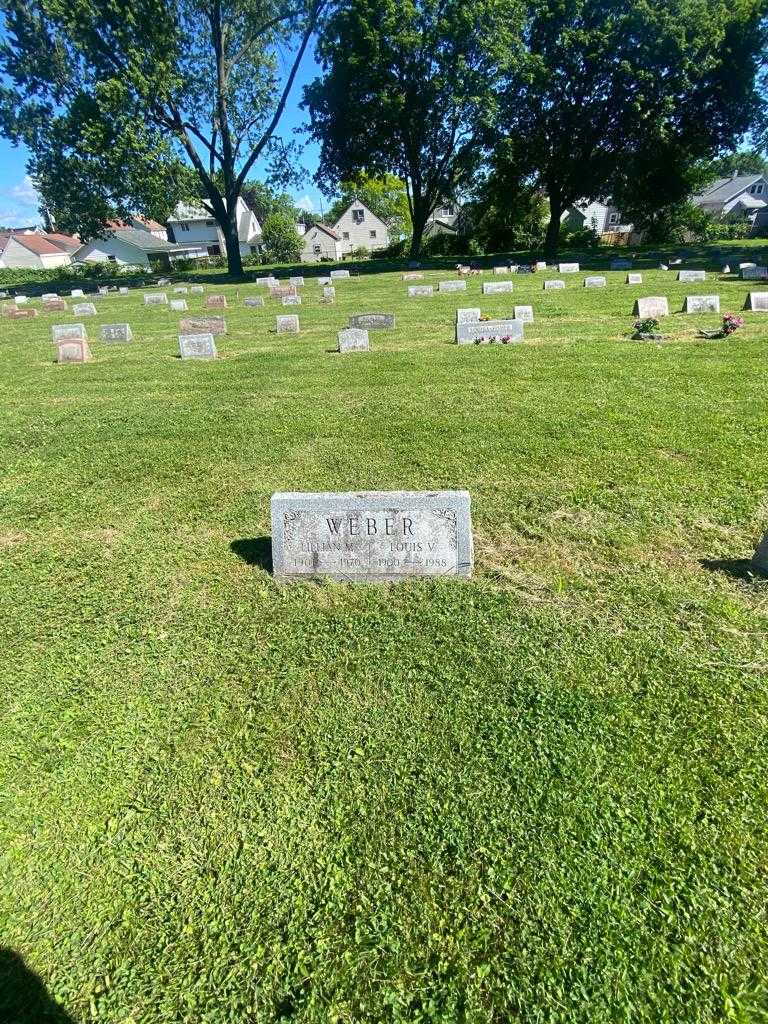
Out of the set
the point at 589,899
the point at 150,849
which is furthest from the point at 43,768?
the point at 589,899

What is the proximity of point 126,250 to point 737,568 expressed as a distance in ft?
240

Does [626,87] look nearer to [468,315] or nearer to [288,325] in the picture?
[468,315]

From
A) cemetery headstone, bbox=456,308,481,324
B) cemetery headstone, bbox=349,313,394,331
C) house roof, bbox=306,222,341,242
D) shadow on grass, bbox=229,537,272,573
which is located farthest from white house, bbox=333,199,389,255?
shadow on grass, bbox=229,537,272,573

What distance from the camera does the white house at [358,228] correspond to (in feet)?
231

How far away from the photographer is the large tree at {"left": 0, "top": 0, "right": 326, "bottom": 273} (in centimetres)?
2892

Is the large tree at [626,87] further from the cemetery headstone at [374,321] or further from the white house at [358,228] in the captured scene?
the white house at [358,228]

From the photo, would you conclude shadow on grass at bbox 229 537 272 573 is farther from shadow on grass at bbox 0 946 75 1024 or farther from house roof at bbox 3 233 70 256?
house roof at bbox 3 233 70 256

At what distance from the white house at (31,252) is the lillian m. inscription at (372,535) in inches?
3018

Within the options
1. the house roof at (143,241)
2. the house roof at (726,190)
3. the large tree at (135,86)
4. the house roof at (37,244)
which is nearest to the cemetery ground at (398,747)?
the large tree at (135,86)

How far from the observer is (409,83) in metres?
31.4

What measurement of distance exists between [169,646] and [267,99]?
42642mm

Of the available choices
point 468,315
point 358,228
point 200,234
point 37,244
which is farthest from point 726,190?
point 37,244

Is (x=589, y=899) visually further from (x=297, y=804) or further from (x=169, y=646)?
(x=169, y=646)

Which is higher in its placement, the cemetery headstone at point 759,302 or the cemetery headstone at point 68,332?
the cemetery headstone at point 68,332
